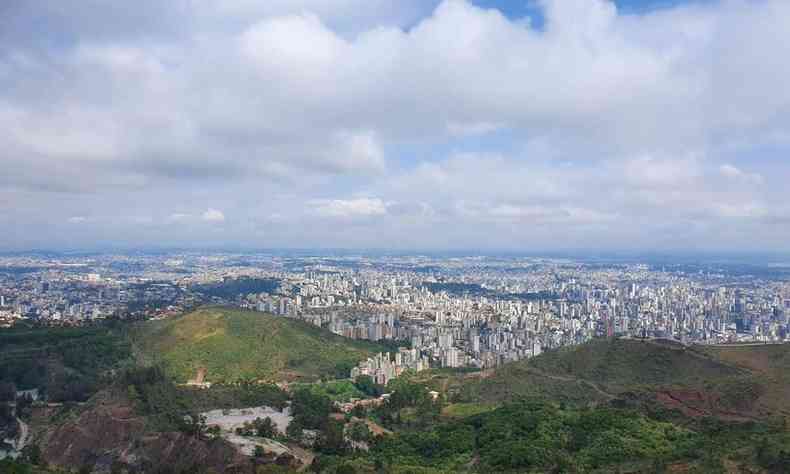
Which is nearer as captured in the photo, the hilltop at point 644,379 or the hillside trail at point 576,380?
the hilltop at point 644,379

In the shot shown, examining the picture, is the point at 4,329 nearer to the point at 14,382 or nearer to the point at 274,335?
the point at 14,382

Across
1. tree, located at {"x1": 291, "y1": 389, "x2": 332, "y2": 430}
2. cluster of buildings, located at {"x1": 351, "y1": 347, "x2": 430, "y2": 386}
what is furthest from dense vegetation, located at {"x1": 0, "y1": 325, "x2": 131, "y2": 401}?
cluster of buildings, located at {"x1": 351, "y1": 347, "x2": 430, "y2": 386}

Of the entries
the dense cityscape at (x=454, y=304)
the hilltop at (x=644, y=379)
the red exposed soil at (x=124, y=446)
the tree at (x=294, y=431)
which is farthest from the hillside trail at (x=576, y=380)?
the red exposed soil at (x=124, y=446)

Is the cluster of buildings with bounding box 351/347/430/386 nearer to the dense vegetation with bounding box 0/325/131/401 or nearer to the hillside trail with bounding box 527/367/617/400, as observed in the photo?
the hillside trail with bounding box 527/367/617/400

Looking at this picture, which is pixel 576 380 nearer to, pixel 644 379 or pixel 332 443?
pixel 644 379

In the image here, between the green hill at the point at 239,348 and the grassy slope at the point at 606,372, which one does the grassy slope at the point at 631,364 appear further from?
the green hill at the point at 239,348

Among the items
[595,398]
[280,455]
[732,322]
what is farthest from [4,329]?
[732,322]

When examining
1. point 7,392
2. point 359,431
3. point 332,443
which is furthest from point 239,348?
point 332,443
